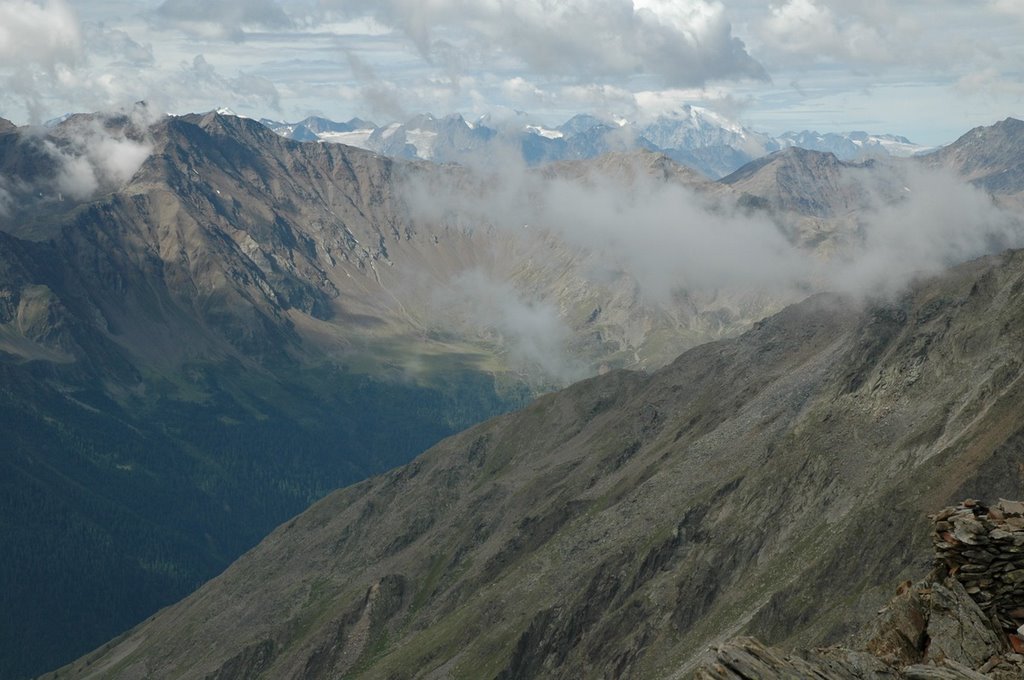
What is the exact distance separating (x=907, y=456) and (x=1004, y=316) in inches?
1413

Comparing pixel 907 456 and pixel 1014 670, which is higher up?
pixel 1014 670

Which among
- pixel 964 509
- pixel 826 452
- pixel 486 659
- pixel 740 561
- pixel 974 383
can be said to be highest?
pixel 964 509

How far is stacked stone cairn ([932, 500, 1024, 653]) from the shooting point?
1603 inches

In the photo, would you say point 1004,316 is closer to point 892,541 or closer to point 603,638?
point 892,541

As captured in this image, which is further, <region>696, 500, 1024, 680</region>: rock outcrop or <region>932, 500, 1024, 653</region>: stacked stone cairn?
<region>932, 500, 1024, 653</region>: stacked stone cairn

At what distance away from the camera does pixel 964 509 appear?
4297cm

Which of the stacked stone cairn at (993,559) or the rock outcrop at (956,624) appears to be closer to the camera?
the rock outcrop at (956,624)

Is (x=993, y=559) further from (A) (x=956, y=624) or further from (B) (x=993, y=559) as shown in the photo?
(A) (x=956, y=624)

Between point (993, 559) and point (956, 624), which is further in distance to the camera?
point (956, 624)

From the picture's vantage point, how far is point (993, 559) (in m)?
41.2

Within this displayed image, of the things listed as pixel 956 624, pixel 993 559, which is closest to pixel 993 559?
pixel 993 559

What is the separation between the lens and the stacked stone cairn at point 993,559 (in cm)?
4072

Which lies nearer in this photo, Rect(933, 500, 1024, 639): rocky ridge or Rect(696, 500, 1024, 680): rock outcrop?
Rect(696, 500, 1024, 680): rock outcrop

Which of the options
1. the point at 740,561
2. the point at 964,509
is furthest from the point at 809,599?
the point at 964,509
